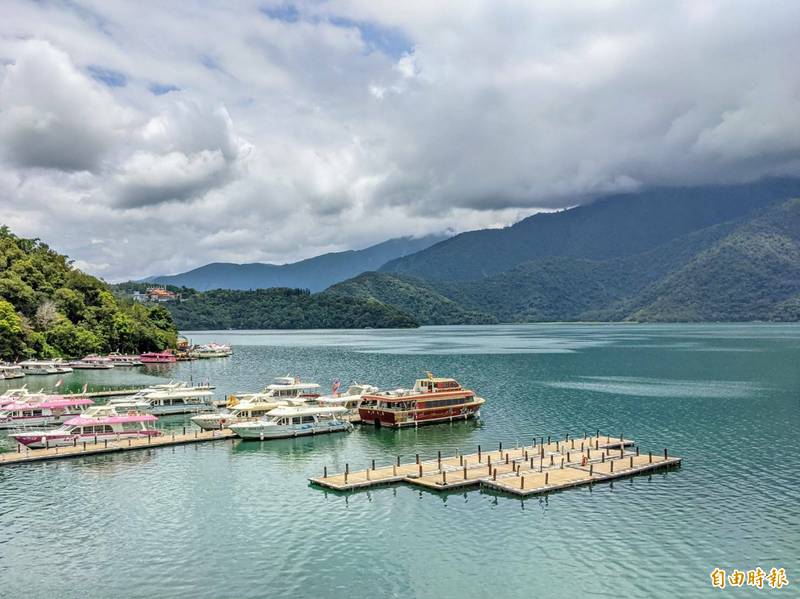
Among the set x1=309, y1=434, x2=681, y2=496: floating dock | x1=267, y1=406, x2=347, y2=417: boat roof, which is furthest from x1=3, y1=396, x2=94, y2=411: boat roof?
x1=309, y1=434, x2=681, y2=496: floating dock

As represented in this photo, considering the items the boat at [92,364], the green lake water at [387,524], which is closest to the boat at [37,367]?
the boat at [92,364]

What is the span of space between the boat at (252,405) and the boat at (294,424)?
4204 mm

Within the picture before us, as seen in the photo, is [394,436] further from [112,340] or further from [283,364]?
[112,340]

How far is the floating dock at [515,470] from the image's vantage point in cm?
4953

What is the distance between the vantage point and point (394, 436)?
236 feet

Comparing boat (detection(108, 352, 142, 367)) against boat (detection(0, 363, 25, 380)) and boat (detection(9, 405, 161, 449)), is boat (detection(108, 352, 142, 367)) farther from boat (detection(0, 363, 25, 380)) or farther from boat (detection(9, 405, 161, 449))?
boat (detection(9, 405, 161, 449))

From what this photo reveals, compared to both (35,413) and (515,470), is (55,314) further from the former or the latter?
(515,470)

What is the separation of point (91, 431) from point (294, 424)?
1969 centimetres

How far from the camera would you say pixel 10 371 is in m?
130

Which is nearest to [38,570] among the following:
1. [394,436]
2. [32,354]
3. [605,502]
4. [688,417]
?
[605,502]

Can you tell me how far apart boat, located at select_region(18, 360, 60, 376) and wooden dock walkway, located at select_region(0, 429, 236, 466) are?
258 ft

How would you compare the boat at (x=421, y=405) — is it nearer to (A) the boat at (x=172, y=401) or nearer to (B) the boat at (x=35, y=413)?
(A) the boat at (x=172, y=401)

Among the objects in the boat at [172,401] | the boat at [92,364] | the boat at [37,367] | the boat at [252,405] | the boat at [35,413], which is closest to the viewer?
the boat at [252,405]

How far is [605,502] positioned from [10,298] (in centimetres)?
14951
